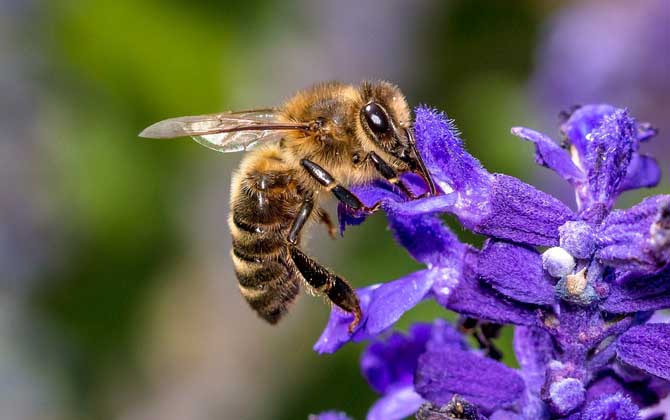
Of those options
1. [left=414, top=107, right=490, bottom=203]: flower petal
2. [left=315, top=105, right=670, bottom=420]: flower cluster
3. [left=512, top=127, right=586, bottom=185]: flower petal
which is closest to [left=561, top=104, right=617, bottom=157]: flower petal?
[left=315, top=105, right=670, bottom=420]: flower cluster

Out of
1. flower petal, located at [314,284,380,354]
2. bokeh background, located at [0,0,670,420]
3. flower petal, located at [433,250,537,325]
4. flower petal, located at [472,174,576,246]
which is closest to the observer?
flower petal, located at [472,174,576,246]

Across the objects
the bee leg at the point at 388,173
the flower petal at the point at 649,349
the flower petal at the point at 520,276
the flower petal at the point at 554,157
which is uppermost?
the flower petal at the point at 554,157

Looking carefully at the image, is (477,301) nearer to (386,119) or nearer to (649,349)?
(649,349)

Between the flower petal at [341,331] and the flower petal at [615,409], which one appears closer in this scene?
the flower petal at [615,409]

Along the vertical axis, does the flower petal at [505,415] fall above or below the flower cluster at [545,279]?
below

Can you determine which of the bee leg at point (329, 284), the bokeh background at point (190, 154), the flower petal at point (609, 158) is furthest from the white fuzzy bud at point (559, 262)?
the bokeh background at point (190, 154)

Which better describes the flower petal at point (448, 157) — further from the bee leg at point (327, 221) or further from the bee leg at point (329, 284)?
the bee leg at point (327, 221)

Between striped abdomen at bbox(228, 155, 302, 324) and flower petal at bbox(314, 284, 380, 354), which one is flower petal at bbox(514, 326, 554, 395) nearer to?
flower petal at bbox(314, 284, 380, 354)
